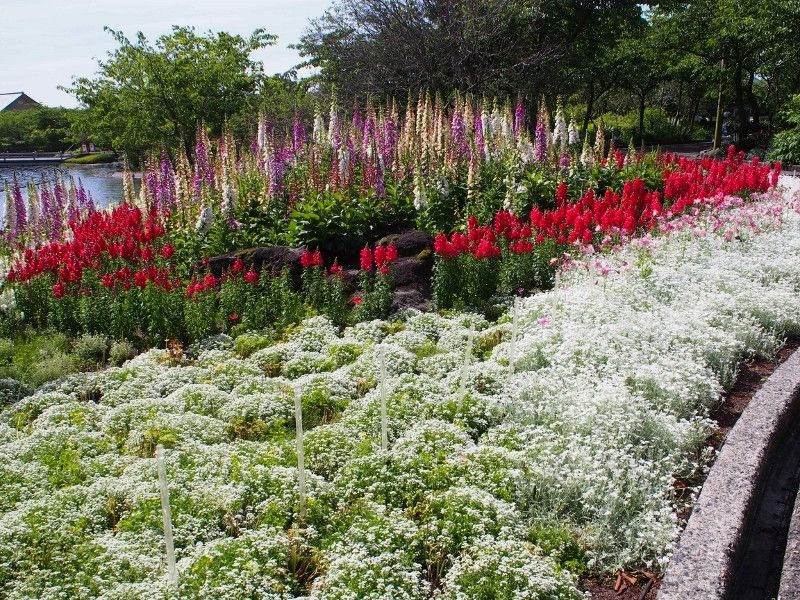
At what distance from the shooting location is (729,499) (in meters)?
4.76

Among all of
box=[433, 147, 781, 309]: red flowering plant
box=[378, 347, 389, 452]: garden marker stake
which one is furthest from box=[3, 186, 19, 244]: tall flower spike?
box=[378, 347, 389, 452]: garden marker stake

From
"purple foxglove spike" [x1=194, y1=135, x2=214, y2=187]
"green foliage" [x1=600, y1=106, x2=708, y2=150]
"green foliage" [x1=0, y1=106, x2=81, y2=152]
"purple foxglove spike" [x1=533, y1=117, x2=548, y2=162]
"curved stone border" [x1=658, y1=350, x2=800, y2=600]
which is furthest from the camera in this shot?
"green foliage" [x1=0, y1=106, x2=81, y2=152]

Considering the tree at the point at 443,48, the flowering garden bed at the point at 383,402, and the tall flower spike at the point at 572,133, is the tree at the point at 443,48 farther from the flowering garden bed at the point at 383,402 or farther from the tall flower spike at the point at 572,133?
the flowering garden bed at the point at 383,402

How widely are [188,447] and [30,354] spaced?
12.5 ft

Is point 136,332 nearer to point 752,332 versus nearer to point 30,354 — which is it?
point 30,354

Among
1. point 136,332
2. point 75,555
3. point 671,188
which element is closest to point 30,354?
point 136,332

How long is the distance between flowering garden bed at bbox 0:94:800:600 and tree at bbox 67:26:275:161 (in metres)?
14.4

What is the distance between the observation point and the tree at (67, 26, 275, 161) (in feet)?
80.9

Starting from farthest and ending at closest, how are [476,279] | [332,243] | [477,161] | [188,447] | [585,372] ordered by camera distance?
1. [477,161]
2. [332,243]
3. [476,279]
4. [585,372]
5. [188,447]

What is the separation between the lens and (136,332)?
861 centimetres

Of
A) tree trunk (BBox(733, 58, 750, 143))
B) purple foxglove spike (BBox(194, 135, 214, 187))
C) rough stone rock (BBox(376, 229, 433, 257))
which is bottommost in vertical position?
rough stone rock (BBox(376, 229, 433, 257))

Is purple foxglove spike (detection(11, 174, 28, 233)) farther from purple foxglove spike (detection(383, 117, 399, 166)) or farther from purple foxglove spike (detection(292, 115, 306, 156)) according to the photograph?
purple foxglove spike (detection(383, 117, 399, 166))

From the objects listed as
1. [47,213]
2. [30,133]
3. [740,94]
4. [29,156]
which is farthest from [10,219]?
[30,133]

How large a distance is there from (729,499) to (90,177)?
46.1m
